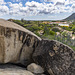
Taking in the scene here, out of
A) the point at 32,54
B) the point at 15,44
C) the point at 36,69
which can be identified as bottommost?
the point at 36,69

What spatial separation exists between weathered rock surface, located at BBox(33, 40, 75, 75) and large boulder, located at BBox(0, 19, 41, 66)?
0.89 metres

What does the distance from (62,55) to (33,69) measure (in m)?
1.98

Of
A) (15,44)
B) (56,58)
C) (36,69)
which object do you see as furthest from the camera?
(15,44)

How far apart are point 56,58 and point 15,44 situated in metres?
2.73

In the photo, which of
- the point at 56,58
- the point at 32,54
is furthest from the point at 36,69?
the point at 56,58

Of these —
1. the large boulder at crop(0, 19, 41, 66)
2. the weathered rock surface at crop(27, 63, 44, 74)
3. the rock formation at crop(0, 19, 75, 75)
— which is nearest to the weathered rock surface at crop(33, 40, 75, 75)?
the rock formation at crop(0, 19, 75, 75)

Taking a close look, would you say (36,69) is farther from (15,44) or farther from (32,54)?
(15,44)

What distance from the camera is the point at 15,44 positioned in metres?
6.91

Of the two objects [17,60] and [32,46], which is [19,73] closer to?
[17,60]

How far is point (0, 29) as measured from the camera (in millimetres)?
6277

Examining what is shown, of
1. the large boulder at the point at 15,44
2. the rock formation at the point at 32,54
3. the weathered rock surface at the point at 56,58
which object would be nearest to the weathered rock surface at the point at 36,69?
the rock formation at the point at 32,54

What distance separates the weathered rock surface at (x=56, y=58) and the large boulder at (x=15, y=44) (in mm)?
886

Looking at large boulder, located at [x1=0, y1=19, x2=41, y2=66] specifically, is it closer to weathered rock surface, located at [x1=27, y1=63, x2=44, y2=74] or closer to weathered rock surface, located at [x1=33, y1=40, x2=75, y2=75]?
weathered rock surface, located at [x1=33, y1=40, x2=75, y2=75]

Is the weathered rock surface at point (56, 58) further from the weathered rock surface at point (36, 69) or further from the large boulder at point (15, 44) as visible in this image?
the large boulder at point (15, 44)
